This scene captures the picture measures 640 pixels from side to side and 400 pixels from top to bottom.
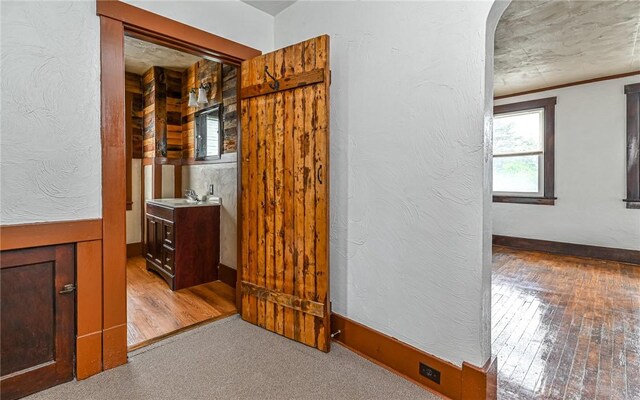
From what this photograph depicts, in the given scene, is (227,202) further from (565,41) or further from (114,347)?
(565,41)

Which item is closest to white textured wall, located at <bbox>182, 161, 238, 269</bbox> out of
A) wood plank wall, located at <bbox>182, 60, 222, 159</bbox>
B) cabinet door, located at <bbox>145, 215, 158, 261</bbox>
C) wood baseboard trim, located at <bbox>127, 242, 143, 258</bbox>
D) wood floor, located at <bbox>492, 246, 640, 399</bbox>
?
wood plank wall, located at <bbox>182, 60, 222, 159</bbox>

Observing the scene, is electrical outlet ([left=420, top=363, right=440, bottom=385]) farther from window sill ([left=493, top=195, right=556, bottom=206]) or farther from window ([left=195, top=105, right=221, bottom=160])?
window sill ([left=493, top=195, right=556, bottom=206])

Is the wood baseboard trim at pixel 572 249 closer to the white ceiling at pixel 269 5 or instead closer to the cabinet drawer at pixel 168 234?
the white ceiling at pixel 269 5

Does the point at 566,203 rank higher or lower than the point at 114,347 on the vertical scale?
higher

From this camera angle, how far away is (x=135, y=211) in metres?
4.83

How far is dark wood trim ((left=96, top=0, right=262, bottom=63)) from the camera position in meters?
2.00

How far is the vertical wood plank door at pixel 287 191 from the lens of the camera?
7.16 ft

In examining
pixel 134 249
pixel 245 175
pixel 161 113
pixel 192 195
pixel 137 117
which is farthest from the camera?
pixel 137 117

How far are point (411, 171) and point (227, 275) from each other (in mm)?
2467

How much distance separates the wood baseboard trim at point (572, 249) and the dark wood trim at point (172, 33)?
5.43 m

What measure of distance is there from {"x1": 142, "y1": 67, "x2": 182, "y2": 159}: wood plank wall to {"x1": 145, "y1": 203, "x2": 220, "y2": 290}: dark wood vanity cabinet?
1094 millimetres

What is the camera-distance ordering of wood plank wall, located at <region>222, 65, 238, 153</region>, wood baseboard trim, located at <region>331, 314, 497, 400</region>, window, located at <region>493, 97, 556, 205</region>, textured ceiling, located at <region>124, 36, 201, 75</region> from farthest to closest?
window, located at <region>493, 97, 556, 205</region>, textured ceiling, located at <region>124, 36, 201, 75</region>, wood plank wall, located at <region>222, 65, 238, 153</region>, wood baseboard trim, located at <region>331, 314, 497, 400</region>

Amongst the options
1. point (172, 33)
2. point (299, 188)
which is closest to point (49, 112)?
point (172, 33)

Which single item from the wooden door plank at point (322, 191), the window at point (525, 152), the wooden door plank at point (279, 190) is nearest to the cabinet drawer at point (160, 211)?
the wooden door plank at point (279, 190)
